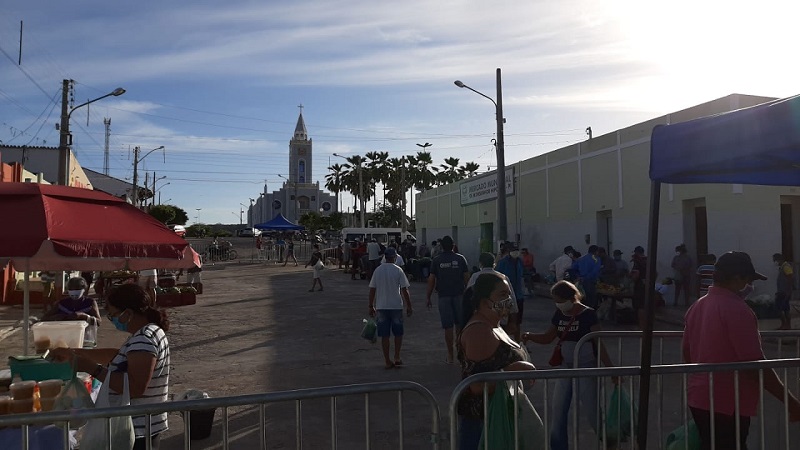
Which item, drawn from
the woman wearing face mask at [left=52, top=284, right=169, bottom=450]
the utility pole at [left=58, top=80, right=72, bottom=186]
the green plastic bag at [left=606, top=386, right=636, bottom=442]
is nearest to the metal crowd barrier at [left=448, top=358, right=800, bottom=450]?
the green plastic bag at [left=606, top=386, right=636, bottom=442]

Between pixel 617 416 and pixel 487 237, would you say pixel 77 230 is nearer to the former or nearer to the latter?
pixel 617 416

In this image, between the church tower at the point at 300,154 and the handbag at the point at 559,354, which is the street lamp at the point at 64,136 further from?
the church tower at the point at 300,154

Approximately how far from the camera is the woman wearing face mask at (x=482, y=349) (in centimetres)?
384

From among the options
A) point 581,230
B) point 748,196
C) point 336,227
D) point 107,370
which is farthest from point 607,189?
point 336,227

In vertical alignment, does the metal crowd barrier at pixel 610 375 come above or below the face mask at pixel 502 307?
below

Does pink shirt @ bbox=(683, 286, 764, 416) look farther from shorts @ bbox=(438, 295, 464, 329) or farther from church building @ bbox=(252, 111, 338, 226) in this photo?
church building @ bbox=(252, 111, 338, 226)

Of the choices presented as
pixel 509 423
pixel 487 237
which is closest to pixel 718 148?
pixel 509 423

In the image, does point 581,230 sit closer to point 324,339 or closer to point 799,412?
point 324,339

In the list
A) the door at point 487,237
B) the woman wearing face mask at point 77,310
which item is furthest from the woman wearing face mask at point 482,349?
the door at point 487,237

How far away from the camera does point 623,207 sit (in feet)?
70.5

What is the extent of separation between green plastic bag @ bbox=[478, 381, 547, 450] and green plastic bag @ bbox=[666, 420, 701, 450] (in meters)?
0.89

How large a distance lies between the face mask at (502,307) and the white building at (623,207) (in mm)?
14693

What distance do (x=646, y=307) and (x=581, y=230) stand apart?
21.6m

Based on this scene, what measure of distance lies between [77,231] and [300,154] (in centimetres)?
12879
